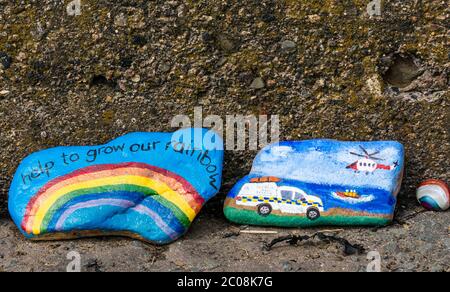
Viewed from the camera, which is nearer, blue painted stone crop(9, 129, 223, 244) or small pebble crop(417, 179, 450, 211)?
blue painted stone crop(9, 129, 223, 244)

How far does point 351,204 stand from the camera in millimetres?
2752

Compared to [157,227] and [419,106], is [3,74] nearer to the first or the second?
[157,227]

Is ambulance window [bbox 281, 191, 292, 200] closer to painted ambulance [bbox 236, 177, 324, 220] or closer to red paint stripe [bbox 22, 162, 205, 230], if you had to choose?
painted ambulance [bbox 236, 177, 324, 220]

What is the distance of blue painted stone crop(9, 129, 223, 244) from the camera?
2.71 m

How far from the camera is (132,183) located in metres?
2.74

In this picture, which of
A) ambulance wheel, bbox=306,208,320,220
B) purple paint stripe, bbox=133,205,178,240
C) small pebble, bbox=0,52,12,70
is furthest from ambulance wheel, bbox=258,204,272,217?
small pebble, bbox=0,52,12,70

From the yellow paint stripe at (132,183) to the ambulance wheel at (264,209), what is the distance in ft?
0.72

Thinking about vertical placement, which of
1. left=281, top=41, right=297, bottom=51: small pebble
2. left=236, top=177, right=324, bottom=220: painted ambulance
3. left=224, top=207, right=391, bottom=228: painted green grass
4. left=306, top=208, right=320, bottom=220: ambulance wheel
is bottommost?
left=224, top=207, right=391, bottom=228: painted green grass

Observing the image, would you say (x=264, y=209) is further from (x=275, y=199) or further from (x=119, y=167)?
(x=119, y=167)

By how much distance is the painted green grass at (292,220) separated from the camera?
9.01 feet

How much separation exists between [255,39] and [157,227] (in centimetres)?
68

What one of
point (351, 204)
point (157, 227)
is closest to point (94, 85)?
point (157, 227)

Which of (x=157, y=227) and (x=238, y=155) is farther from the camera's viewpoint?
(x=238, y=155)

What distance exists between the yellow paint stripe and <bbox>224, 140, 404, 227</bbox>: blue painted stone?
6.7 inches
